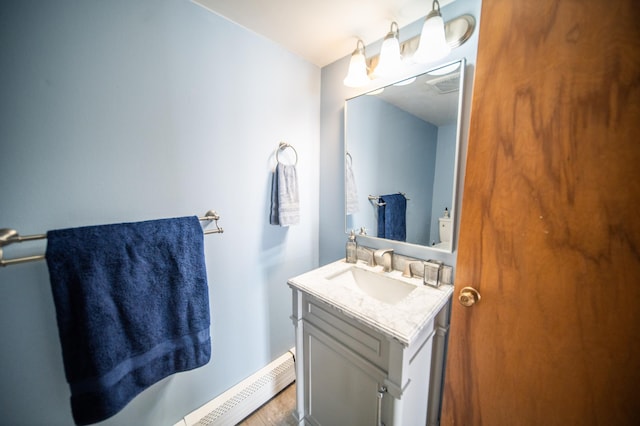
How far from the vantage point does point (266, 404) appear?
1.34 metres

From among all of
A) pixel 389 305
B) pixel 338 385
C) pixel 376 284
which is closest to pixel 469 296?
pixel 389 305

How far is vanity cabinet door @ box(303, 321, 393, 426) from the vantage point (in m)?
0.80

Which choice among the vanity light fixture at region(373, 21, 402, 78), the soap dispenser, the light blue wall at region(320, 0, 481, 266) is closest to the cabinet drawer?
the soap dispenser

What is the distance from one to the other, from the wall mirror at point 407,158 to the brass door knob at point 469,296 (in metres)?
0.40

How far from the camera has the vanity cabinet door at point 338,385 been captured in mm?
803

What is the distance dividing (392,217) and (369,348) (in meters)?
0.72

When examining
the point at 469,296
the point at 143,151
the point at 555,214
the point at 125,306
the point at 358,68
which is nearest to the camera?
the point at 555,214

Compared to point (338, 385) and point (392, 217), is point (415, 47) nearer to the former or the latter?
point (392, 217)

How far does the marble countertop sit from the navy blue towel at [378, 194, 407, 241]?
25cm

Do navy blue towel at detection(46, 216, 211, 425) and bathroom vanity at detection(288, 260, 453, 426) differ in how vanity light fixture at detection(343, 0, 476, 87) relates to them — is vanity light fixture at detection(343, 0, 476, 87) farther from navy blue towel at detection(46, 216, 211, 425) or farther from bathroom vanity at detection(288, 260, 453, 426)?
navy blue towel at detection(46, 216, 211, 425)

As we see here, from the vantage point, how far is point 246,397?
125 centimetres

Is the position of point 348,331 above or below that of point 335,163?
below

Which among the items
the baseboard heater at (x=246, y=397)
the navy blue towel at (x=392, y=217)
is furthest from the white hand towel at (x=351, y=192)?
the baseboard heater at (x=246, y=397)

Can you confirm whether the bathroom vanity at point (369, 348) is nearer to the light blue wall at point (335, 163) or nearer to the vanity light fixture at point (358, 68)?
the light blue wall at point (335, 163)
